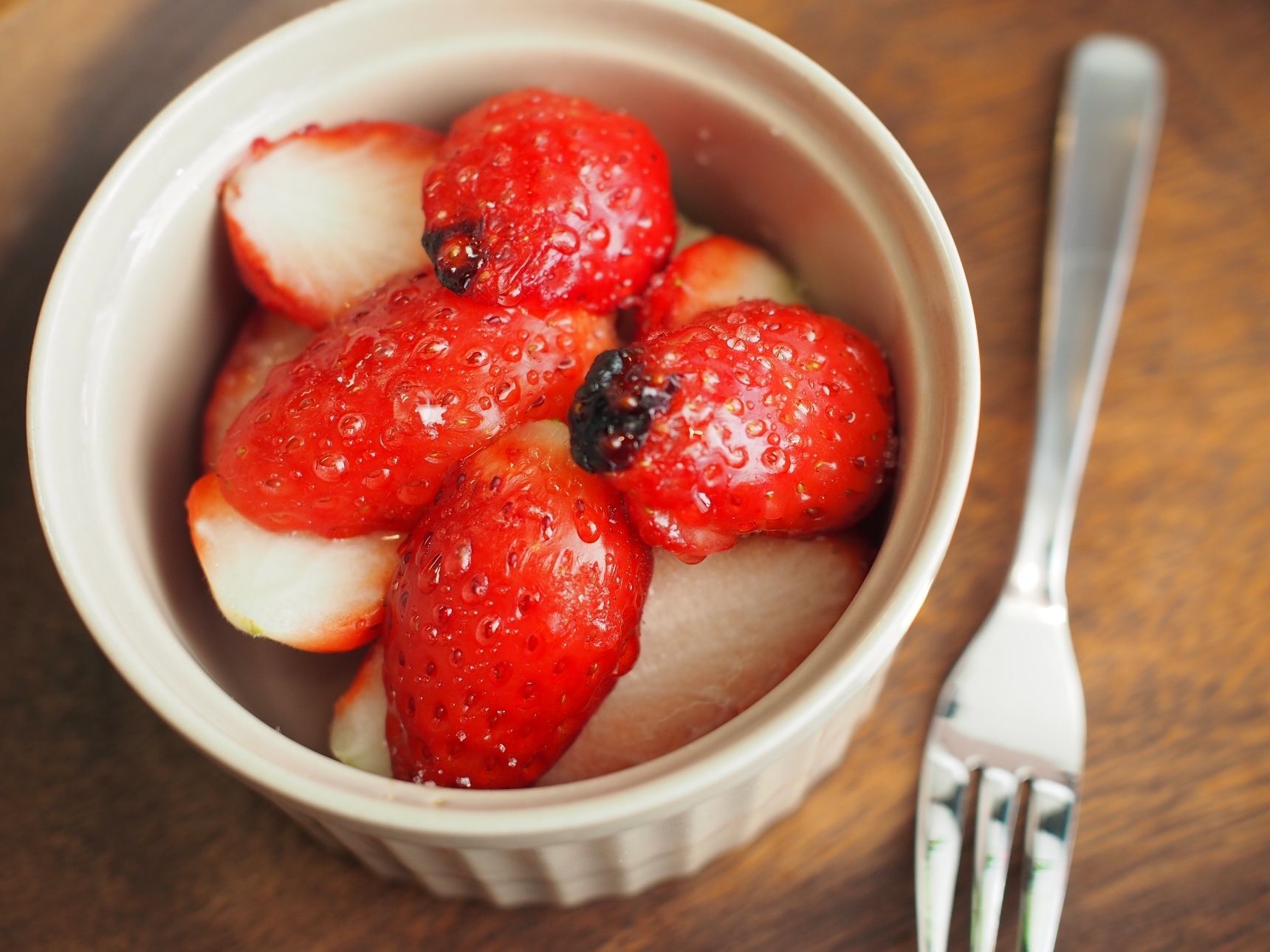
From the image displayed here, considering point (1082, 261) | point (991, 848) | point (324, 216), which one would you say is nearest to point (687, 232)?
point (324, 216)

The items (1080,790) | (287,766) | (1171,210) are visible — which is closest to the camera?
(287,766)

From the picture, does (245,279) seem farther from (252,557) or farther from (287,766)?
(287,766)

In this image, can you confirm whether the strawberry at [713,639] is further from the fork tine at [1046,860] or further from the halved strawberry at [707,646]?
the fork tine at [1046,860]

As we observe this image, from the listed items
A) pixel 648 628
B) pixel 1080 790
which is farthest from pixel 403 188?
pixel 1080 790

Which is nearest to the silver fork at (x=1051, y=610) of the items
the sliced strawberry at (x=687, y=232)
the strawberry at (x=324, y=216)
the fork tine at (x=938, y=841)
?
the fork tine at (x=938, y=841)

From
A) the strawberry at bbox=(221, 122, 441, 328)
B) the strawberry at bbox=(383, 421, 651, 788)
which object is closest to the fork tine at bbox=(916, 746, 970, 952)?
the strawberry at bbox=(383, 421, 651, 788)

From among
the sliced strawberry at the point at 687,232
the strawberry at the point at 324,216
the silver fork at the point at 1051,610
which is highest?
the strawberry at the point at 324,216

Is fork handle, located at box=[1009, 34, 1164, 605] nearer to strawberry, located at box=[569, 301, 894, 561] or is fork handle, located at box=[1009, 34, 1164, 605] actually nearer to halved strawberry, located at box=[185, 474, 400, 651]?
strawberry, located at box=[569, 301, 894, 561]
